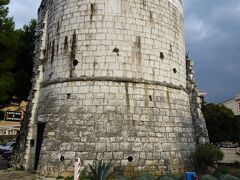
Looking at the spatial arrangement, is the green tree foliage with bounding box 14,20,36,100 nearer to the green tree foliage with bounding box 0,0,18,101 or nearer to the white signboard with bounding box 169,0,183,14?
the green tree foliage with bounding box 0,0,18,101

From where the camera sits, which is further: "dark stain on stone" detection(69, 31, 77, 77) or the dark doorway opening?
the dark doorway opening

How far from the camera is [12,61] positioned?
1509 centimetres

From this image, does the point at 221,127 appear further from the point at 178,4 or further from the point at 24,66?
the point at 24,66

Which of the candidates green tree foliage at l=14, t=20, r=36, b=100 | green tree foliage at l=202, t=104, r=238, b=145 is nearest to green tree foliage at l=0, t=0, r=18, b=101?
green tree foliage at l=14, t=20, r=36, b=100

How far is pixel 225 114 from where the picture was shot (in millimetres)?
24297

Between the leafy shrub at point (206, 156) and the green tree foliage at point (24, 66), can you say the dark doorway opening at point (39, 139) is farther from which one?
the leafy shrub at point (206, 156)

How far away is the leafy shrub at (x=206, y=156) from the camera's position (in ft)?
38.4

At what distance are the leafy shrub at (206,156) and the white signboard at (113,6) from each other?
661cm

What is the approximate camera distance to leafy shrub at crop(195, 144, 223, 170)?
1170 centimetres

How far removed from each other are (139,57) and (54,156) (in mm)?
4960

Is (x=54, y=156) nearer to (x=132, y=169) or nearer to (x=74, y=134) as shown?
(x=74, y=134)

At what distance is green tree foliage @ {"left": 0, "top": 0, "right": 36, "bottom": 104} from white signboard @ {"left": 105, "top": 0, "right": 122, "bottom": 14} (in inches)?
241

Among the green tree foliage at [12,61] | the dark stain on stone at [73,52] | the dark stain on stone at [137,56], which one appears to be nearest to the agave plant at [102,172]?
the dark stain on stone at [137,56]

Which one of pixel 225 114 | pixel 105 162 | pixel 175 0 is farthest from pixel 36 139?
pixel 225 114
